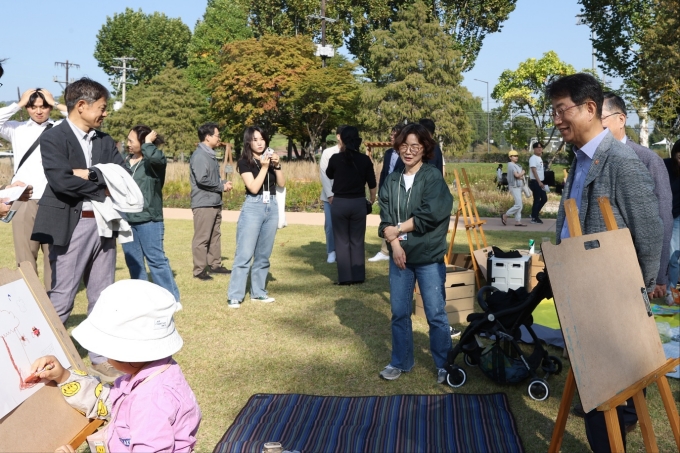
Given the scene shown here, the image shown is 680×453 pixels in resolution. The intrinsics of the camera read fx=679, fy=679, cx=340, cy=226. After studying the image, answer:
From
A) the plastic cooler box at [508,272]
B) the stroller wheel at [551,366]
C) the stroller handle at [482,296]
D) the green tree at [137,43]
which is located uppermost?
the green tree at [137,43]

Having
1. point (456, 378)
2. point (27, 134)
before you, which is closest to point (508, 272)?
point (456, 378)

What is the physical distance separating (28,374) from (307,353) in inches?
140

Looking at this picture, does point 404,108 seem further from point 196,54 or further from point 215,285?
point 215,285

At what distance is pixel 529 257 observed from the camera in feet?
26.8

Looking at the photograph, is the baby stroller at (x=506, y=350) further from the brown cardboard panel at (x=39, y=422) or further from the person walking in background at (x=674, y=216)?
the brown cardboard panel at (x=39, y=422)

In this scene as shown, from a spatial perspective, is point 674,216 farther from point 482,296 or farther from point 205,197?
point 205,197

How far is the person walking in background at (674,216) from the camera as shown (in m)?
7.31

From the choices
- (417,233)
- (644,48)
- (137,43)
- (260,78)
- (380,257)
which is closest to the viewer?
(417,233)

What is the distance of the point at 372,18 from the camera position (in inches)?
1928

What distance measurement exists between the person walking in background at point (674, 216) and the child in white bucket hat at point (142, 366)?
6.04 meters

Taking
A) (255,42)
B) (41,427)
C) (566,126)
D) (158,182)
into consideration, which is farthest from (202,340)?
(255,42)

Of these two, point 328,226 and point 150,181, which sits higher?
point 150,181

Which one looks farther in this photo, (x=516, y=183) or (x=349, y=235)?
(x=516, y=183)

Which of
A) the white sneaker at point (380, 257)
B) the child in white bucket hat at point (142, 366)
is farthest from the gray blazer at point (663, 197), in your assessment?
the white sneaker at point (380, 257)
